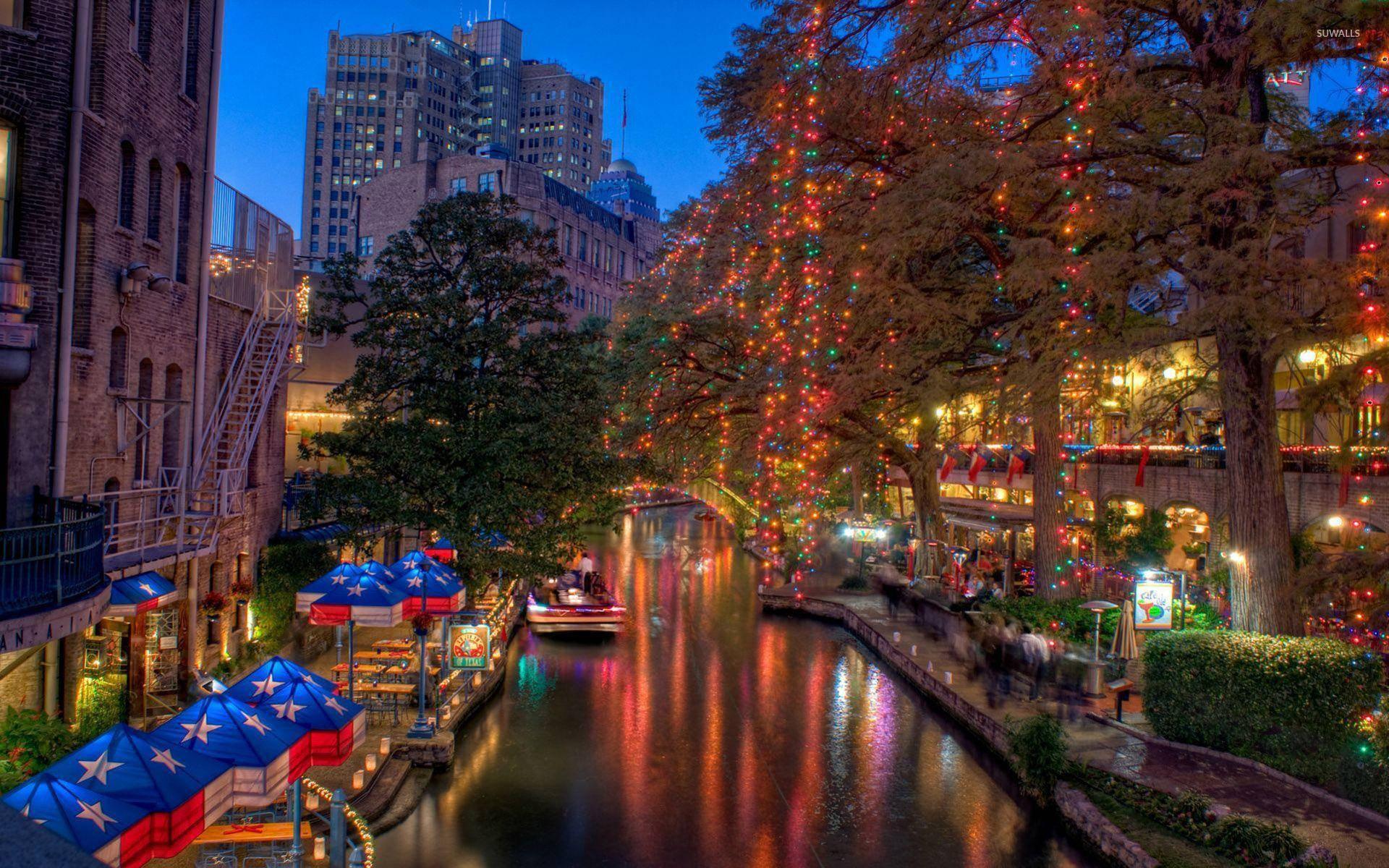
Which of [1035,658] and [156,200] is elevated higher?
[156,200]

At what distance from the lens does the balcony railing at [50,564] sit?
9.94 m

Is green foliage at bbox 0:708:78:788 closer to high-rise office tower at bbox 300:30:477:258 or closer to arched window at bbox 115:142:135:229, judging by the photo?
arched window at bbox 115:142:135:229

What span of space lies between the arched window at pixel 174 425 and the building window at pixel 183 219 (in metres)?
1.82

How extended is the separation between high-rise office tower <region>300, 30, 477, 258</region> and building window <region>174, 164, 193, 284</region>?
461 ft

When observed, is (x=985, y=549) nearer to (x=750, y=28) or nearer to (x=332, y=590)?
(x=750, y=28)

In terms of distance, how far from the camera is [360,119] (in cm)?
15538

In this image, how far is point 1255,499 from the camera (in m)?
15.8

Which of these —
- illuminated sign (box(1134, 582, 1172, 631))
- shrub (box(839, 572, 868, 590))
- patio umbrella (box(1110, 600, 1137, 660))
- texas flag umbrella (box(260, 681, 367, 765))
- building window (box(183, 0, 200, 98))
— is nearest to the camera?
texas flag umbrella (box(260, 681, 367, 765))

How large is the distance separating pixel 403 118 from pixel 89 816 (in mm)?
166132

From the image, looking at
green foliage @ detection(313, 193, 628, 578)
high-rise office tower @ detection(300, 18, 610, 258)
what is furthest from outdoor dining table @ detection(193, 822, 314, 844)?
high-rise office tower @ detection(300, 18, 610, 258)

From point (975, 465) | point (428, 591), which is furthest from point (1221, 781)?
point (975, 465)

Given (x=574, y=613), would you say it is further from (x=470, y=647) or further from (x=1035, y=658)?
(x=1035, y=658)

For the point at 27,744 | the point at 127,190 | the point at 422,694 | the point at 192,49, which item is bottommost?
the point at 422,694

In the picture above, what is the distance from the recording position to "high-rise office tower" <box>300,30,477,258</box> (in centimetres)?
15325
